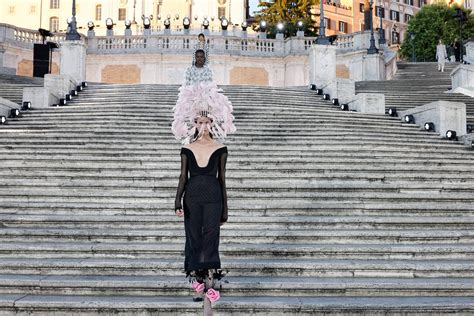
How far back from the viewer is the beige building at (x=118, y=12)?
72000 millimetres

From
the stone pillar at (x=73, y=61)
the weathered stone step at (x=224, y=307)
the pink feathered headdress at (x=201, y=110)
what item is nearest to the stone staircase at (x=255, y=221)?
the weathered stone step at (x=224, y=307)

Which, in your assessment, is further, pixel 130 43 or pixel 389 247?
pixel 130 43

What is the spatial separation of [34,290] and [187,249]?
2.70m

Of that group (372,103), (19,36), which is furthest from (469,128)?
(19,36)

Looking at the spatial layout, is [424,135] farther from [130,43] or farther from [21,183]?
[130,43]

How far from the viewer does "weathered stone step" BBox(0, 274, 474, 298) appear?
679 cm

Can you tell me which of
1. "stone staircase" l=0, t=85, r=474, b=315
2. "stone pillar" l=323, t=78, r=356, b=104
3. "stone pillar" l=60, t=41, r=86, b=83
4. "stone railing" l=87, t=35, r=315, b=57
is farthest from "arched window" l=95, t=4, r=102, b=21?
"stone staircase" l=0, t=85, r=474, b=315

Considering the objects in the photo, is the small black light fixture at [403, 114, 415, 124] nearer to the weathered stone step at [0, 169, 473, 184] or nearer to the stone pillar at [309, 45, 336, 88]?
the weathered stone step at [0, 169, 473, 184]

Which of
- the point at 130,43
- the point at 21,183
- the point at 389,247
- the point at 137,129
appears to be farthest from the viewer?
the point at 130,43

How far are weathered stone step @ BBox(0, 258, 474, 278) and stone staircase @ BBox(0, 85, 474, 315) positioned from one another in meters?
0.02

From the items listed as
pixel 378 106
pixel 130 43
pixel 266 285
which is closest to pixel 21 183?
pixel 266 285

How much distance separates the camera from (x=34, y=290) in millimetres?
6840

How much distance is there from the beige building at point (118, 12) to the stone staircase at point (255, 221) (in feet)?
184

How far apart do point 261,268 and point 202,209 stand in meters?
2.33
